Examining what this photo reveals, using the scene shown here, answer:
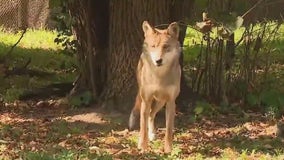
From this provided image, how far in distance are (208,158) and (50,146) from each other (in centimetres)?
173

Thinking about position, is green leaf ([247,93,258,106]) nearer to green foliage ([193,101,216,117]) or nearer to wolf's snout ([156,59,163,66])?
green foliage ([193,101,216,117])

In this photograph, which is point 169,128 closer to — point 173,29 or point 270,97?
point 173,29

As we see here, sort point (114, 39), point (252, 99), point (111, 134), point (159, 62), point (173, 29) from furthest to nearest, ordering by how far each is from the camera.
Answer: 1. point (252, 99)
2. point (114, 39)
3. point (111, 134)
4. point (173, 29)
5. point (159, 62)

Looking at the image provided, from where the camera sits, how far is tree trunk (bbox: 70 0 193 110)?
8867 mm

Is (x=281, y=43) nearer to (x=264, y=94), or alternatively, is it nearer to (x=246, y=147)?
(x=264, y=94)

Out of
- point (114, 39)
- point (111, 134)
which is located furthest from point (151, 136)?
point (114, 39)

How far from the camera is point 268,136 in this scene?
8.01 meters

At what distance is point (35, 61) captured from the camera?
47.1 feet

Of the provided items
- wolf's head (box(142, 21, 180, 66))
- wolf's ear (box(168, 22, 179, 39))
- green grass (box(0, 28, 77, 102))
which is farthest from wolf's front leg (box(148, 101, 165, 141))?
green grass (box(0, 28, 77, 102))

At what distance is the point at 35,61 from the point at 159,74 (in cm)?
754

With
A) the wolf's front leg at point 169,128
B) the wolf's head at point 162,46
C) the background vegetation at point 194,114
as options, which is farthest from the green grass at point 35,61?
the wolf's head at point 162,46

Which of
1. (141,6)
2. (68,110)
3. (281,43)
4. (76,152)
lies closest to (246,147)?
(76,152)

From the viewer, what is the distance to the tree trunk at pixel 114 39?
887 centimetres

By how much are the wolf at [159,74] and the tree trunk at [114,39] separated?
1.37m
